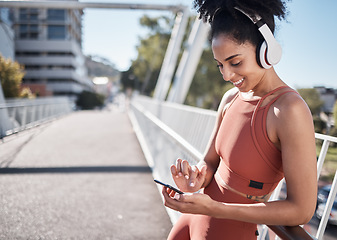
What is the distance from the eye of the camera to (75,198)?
14.3 feet

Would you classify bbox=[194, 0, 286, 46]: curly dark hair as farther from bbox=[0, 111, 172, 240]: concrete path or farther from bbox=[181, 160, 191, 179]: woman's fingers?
bbox=[0, 111, 172, 240]: concrete path

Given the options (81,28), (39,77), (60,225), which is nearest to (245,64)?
(60,225)

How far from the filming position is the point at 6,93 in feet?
50.2

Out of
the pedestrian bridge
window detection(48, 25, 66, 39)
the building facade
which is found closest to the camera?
the pedestrian bridge

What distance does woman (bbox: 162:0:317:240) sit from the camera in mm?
1055

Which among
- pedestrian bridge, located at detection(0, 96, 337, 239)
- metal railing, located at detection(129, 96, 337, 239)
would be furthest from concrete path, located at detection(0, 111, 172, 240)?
metal railing, located at detection(129, 96, 337, 239)

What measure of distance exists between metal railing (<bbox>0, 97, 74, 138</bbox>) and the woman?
7.65 feet

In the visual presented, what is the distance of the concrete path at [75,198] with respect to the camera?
305 cm

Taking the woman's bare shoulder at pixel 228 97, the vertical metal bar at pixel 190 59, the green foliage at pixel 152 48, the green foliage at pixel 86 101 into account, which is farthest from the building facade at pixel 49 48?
the woman's bare shoulder at pixel 228 97

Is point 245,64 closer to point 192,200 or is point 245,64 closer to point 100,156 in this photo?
point 192,200

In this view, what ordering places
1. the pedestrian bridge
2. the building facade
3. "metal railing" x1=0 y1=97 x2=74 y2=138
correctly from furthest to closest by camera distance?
the building facade < "metal railing" x1=0 y1=97 x2=74 y2=138 < the pedestrian bridge

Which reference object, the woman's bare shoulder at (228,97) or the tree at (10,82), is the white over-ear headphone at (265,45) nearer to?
the woman's bare shoulder at (228,97)

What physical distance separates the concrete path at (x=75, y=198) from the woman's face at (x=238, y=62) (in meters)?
2.23

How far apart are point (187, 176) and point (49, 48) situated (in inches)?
3105
